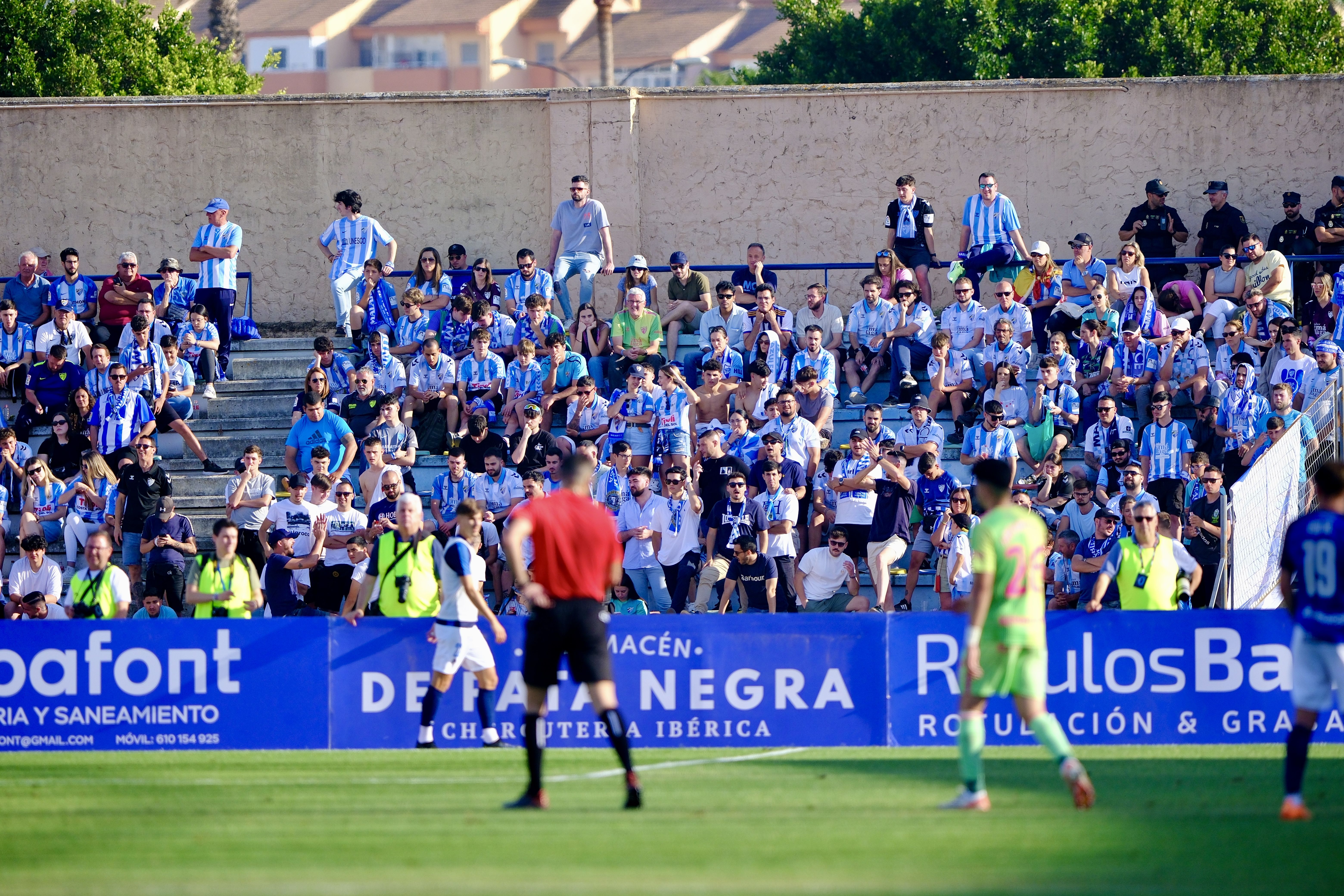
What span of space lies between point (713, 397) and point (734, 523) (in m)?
2.29

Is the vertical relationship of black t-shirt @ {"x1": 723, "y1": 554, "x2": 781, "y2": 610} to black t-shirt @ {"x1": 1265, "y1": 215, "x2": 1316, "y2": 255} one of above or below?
below

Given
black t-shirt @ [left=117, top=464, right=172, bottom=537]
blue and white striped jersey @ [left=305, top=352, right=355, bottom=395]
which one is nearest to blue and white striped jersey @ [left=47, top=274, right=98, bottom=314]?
blue and white striped jersey @ [left=305, top=352, right=355, bottom=395]

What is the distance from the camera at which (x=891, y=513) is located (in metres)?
16.5

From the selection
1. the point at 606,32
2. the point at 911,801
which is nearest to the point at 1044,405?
the point at 911,801

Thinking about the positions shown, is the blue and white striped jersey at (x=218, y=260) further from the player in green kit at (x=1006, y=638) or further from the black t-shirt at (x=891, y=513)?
the player in green kit at (x=1006, y=638)

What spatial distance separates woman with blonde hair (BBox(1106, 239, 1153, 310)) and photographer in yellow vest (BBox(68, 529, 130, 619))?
10990 millimetres

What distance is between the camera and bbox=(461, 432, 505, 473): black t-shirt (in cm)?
1783

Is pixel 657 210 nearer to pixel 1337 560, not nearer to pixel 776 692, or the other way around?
pixel 776 692

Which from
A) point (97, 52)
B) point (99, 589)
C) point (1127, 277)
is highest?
point (97, 52)

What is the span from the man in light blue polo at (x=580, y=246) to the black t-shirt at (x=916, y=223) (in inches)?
135

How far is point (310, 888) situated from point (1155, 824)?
14.0ft

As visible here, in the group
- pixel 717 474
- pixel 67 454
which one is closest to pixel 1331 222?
pixel 717 474

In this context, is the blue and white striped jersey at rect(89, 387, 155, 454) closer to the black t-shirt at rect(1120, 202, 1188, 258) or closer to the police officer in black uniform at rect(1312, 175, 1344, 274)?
the black t-shirt at rect(1120, 202, 1188, 258)

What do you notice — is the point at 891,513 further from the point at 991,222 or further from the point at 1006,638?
the point at 1006,638
